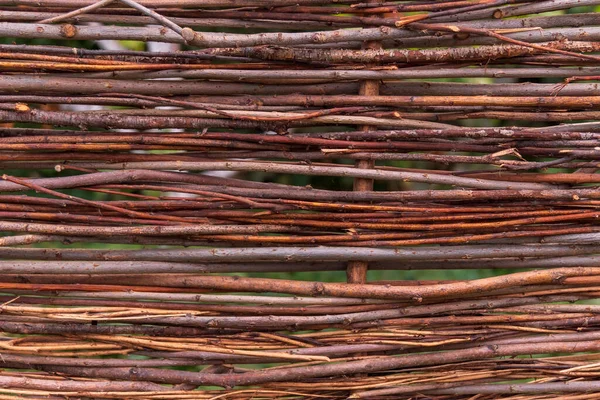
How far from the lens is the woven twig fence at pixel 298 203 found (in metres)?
0.94

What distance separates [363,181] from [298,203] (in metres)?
0.13

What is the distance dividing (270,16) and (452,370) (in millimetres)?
701

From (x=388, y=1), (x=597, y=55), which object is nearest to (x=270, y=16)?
(x=388, y=1)

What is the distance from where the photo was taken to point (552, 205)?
973 millimetres

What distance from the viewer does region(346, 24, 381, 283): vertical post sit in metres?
0.96

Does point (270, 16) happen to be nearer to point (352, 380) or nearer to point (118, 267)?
point (118, 267)

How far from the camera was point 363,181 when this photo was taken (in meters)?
0.98

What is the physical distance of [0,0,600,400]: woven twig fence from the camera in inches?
37.1

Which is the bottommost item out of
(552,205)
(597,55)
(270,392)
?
(270,392)

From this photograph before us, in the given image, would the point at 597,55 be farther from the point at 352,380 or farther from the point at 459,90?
the point at 352,380

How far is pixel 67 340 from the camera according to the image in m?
0.98

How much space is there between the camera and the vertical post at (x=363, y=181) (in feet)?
3.16

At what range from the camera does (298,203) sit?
94 cm

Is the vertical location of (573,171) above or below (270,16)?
below
